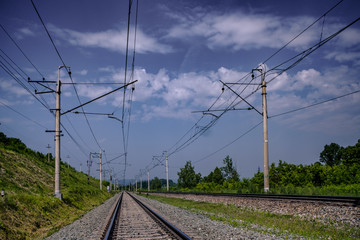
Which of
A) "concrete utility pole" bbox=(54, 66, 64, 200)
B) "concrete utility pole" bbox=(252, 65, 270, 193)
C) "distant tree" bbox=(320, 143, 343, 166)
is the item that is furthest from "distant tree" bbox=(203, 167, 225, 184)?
"concrete utility pole" bbox=(54, 66, 64, 200)

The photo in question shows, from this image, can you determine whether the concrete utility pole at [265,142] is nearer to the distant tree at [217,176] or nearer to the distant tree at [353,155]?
the distant tree at [353,155]

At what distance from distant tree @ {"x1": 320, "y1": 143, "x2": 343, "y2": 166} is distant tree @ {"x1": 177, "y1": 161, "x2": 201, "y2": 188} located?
185ft

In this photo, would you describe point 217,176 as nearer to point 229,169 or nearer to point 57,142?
point 229,169

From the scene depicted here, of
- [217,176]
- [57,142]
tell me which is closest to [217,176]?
[217,176]

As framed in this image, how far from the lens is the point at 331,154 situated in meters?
124

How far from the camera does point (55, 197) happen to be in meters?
18.4

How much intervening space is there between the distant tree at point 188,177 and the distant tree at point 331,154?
185 feet

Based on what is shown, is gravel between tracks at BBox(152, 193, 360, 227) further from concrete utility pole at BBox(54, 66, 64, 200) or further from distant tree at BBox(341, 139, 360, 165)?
distant tree at BBox(341, 139, 360, 165)

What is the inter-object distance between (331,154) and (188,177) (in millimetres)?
63562

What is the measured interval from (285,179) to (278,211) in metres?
53.5

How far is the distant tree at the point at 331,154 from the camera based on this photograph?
403ft

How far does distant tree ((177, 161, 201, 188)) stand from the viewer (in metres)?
130

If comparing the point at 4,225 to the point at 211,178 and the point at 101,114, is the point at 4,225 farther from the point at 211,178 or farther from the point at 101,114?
the point at 211,178

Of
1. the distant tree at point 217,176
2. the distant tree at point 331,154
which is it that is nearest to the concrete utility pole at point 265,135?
the distant tree at point 217,176
